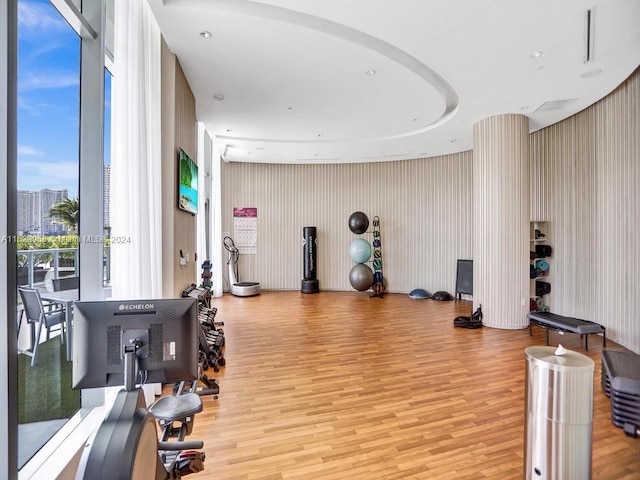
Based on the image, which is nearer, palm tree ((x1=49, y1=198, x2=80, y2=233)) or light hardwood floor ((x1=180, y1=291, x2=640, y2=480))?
palm tree ((x1=49, y1=198, x2=80, y2=233))

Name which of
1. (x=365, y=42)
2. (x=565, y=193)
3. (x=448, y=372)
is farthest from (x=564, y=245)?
(x=365, y=42)

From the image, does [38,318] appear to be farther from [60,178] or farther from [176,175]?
[176,175]

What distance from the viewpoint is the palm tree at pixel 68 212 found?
2.09m

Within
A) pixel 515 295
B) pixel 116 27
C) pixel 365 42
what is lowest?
pixel 515 295

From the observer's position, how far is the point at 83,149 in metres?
2.29

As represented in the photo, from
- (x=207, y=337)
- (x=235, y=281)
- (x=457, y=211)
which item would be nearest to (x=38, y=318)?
(x=207, y=337)

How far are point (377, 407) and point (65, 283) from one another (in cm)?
271

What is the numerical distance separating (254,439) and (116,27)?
10.4ft

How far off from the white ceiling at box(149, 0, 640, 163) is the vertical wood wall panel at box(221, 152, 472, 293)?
3072 mm

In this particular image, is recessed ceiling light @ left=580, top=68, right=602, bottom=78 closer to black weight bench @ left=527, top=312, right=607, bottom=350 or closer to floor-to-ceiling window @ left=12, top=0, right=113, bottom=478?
black weight bench @ left=527, top=312, right=607, bottom=350

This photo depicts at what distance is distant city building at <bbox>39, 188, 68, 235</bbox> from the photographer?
6.31ft

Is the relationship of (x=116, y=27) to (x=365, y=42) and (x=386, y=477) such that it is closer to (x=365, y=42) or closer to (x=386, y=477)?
(x=365, y=42)

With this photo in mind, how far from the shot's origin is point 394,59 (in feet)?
12.8

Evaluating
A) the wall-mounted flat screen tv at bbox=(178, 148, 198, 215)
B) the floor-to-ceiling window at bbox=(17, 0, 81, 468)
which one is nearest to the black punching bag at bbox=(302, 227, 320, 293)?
the wall-mounted flat screen tv at bbox=(178, 148, 198, 215)
